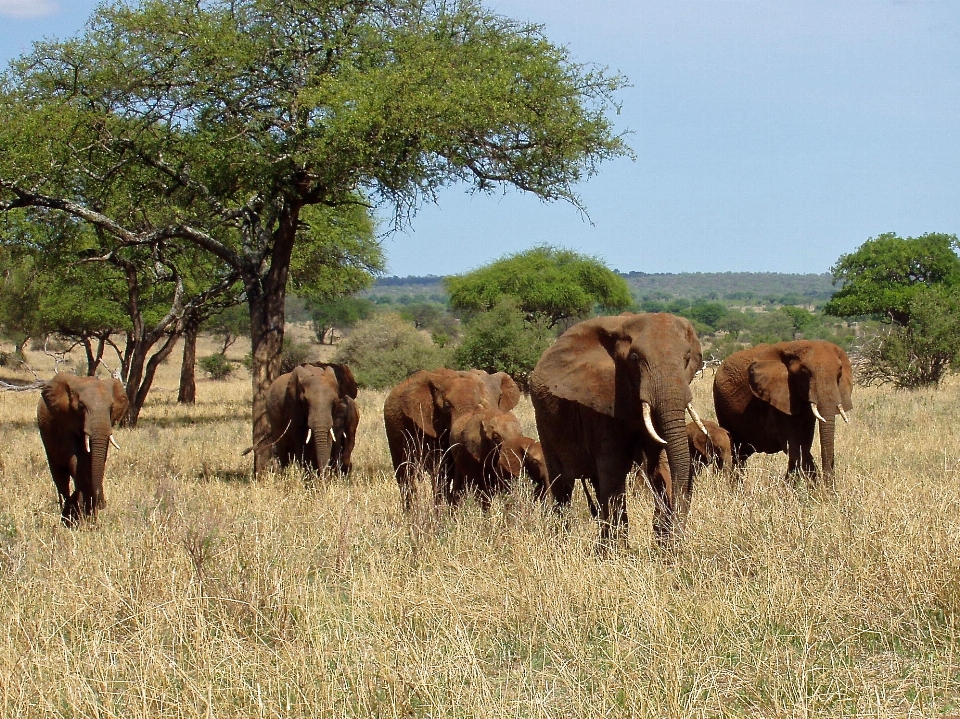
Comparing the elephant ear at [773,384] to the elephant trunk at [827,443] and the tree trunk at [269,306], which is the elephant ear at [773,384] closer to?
the elephant trunk at [827,443]

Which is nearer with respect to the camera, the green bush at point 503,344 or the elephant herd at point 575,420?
the elephant herd at point 575,420

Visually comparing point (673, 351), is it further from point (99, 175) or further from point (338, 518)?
point (99, 175)

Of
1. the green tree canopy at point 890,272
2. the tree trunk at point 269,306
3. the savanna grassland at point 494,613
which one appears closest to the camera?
the savanna grassland at point 494,613

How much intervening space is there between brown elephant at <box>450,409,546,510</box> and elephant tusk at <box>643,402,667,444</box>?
2.06 meters

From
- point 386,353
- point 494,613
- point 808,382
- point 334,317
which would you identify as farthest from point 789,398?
point 334,317

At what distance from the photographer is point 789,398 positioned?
1092cm

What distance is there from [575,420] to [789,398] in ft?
12.6

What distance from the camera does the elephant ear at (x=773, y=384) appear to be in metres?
10.9

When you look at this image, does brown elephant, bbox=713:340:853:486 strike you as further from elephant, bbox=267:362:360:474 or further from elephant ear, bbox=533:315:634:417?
elephant, bbox=267:362:360:474

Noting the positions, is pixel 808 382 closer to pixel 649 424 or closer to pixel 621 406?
pixel 621 406

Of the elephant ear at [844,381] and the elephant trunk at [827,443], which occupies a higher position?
the elephant ear at [844,381]

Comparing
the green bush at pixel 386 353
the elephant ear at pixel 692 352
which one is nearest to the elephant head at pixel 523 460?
the elephant ear at pixel 692 352

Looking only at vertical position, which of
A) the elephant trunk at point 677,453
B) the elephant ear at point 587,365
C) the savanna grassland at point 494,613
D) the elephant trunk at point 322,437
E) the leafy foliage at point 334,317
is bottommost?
the savanna grassland at point 494,613

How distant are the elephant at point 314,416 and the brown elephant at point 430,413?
5.54 ft
